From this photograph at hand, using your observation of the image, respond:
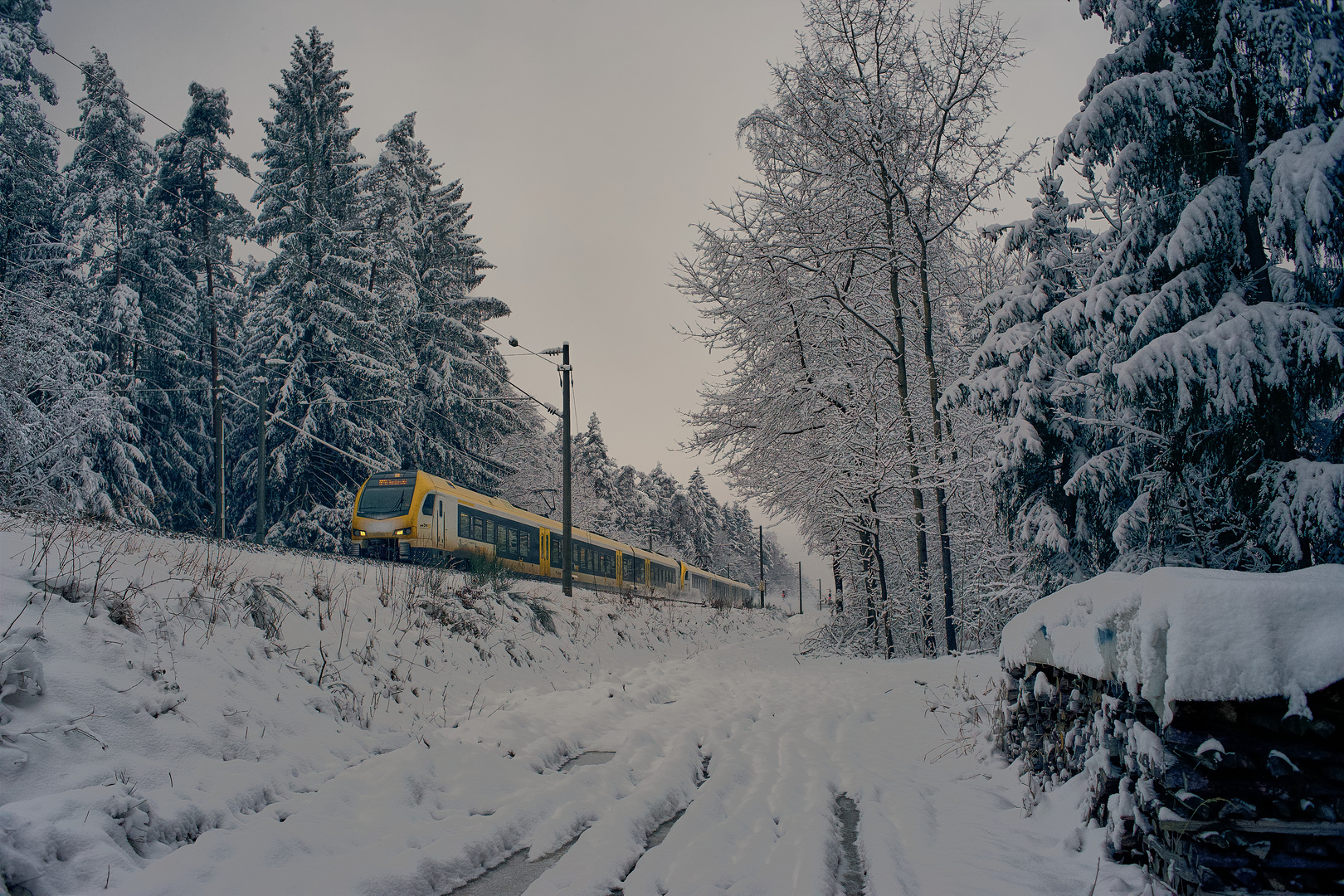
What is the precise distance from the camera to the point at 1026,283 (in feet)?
32.3

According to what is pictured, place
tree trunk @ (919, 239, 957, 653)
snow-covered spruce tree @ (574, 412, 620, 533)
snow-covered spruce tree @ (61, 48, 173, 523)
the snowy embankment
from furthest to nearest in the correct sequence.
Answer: snow-covered spruce tree @ (574, 412, 620, 533), snow-covered spruce tree @ (61, 48, 173, 523), tree trunk @ (919, 239, 957, 653), the snowy embankment

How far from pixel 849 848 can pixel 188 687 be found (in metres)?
4.21

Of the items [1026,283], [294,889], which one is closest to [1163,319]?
[1026,283]

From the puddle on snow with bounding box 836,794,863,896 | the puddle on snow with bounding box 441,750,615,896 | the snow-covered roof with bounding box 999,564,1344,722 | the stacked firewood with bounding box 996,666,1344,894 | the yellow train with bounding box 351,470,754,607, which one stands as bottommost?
the puddle on snow with bounding box 836,794,863,896

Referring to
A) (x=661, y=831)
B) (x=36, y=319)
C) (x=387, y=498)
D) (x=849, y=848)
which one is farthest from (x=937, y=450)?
(x=36, y=319)

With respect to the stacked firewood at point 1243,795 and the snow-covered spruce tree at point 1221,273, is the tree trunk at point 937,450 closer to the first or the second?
the snow-covered spruce tree at point 1221,273

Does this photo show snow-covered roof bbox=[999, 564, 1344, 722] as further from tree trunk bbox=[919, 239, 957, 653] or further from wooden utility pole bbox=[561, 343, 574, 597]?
wooden utility pole bbox=[561, 343, 574, 597]

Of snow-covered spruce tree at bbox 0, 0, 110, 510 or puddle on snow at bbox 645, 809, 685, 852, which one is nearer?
puddle on snow at bbox 645, 809, 685, 852

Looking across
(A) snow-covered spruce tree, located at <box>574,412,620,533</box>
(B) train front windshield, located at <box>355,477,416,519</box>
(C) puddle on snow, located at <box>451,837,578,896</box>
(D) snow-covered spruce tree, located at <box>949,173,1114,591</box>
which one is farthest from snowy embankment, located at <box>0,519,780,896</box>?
(A) snow-covered spruce tree, located at <box>574,412,620,533</box>

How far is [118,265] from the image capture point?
22.1 meters

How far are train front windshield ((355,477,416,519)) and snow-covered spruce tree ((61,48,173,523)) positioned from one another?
9689 millimetres

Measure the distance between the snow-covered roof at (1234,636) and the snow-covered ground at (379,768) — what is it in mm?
1008

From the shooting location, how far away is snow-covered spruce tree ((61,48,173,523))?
20.8 m

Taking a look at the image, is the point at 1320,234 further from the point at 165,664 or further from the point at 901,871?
the point at 165,664
